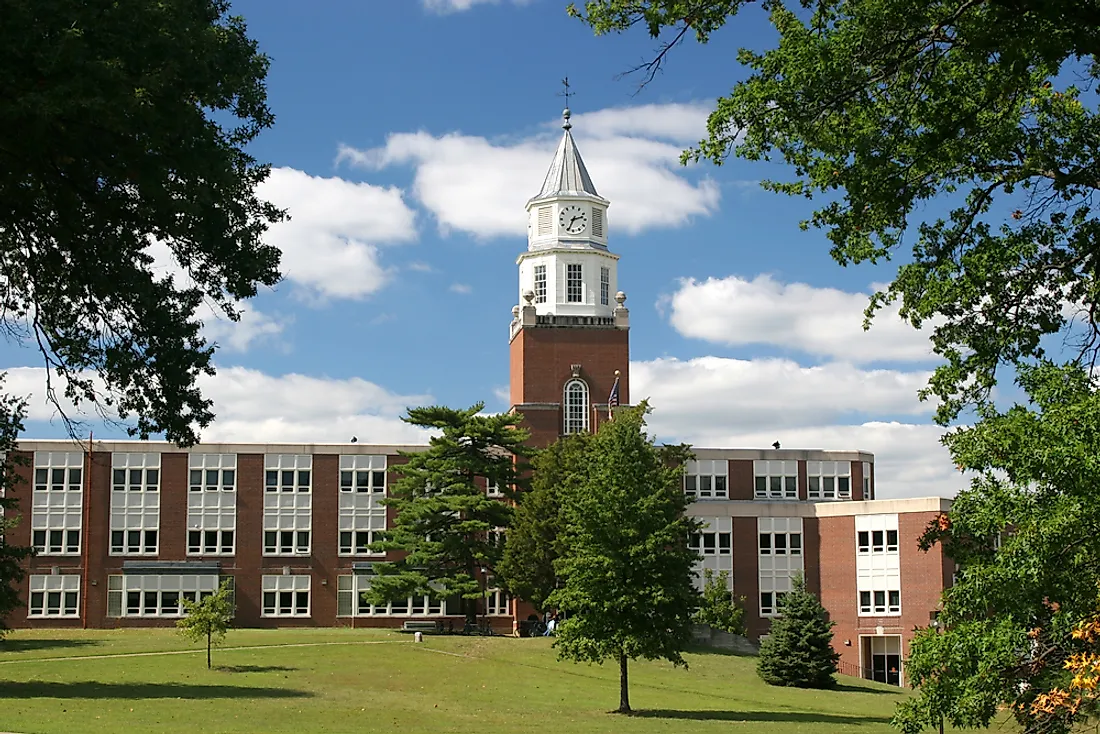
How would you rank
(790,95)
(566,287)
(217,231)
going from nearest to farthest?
(790,95) → (217,231) → (566,287)

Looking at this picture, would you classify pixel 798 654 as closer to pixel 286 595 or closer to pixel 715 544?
pixel 715 544

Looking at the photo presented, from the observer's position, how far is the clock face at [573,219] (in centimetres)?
7244

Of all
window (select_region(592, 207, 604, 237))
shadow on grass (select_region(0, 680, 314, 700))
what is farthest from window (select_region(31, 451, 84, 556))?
window (select_region(592, 207, 604, 237))

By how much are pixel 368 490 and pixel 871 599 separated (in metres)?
25.3

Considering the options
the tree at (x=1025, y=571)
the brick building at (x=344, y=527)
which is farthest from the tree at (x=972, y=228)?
the brick building at (x=344, y=527)

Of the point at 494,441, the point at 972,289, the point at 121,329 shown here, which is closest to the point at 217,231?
the point at 121,329

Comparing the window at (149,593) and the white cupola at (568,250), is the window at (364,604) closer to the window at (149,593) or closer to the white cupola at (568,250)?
the window at (149,593)

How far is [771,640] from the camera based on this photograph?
49375 mm

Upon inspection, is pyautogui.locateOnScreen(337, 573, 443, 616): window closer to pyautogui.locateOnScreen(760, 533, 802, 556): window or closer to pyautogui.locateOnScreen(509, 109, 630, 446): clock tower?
pyautogui.locateOnScreen(509, 109, 630, 446): clock tower

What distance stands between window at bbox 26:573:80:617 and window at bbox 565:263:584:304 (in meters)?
28.2

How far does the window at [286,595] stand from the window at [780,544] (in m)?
22.9

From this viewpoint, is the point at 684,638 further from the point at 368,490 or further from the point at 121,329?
the point at 368,490

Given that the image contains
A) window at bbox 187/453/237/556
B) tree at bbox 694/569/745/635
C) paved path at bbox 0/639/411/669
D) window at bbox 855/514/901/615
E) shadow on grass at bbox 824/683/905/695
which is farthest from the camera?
window at bbox 187/453/237/556

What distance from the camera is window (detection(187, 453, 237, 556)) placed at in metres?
67.3
